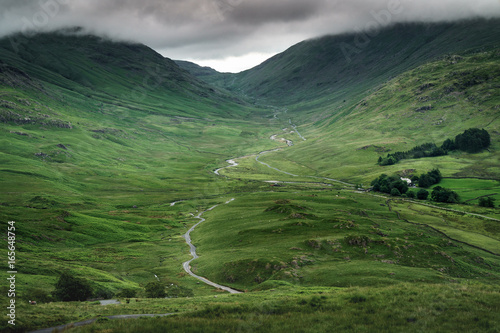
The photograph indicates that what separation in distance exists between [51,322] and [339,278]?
55.6m

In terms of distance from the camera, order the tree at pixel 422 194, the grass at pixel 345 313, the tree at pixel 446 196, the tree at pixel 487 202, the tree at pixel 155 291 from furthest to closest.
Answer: the tree at pixel 422 194
the tree at pixel 446 196
the tree at pixel 487 202
the tree at pixel 155 291
the grass at pixel 345 313

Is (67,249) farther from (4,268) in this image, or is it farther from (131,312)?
(131,312)

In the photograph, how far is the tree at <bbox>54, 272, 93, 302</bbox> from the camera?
64188 millimetres

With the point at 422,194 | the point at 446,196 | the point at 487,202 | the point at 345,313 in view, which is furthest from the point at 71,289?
the point at 422,194

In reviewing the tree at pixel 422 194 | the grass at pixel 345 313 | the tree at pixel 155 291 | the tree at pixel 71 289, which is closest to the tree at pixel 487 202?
the tree at pixel 422 194

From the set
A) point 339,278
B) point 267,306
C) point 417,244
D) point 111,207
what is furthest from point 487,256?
point 111,207

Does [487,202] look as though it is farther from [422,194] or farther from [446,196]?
[422,194]

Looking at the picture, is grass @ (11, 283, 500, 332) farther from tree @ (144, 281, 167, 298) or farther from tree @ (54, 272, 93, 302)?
tree @ (144, 281, 167, 298)

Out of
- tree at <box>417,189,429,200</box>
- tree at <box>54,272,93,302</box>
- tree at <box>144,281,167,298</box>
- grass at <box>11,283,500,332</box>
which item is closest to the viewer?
grass at <box>11,283,500,332</box>

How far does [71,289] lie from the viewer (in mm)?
65500

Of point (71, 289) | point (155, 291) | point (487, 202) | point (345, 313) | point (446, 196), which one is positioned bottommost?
point (155, 291)

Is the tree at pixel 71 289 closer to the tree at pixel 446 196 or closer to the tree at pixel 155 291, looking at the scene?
the tree at pixel 155 291

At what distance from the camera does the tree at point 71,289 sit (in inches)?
2527

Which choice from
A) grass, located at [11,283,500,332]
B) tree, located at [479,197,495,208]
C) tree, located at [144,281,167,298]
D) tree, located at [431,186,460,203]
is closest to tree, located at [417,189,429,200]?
tree, located at [431,186,460,203]
